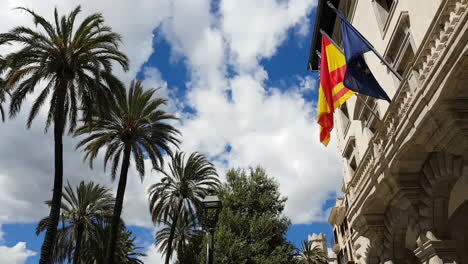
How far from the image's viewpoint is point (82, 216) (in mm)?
34344

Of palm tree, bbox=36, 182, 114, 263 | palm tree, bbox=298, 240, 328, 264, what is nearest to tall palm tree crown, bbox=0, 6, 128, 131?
palm tree, bbox=36, 182, 114, 263

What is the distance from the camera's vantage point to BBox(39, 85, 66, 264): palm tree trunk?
1533 cm

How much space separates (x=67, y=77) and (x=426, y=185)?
15.1 metres

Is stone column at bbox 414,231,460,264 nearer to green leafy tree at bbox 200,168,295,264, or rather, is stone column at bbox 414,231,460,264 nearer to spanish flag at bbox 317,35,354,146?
spanish flag at bbox 317,35,354,146

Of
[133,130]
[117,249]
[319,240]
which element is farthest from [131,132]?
[319,240]

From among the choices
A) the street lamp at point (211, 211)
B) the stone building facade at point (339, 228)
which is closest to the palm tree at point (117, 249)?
the street lamp at point (211, 211)

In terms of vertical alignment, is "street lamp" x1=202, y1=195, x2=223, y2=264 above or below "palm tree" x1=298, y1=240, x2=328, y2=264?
below

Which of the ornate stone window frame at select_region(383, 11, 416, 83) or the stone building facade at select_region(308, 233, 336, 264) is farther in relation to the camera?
the stone building facade at select_region(308, 233, 336, 264)

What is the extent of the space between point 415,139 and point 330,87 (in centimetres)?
369

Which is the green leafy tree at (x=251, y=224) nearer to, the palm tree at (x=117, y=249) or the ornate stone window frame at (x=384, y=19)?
the palm tree at (x=117, y=249)

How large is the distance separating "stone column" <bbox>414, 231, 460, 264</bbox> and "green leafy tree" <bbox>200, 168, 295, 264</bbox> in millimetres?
20441

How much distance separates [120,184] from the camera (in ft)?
72.1

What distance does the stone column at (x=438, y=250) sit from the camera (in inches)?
385

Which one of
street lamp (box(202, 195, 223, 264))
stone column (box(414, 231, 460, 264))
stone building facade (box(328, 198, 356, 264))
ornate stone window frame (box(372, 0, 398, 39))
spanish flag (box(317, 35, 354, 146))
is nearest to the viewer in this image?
stone column (box(414, 231, 460, 264))
